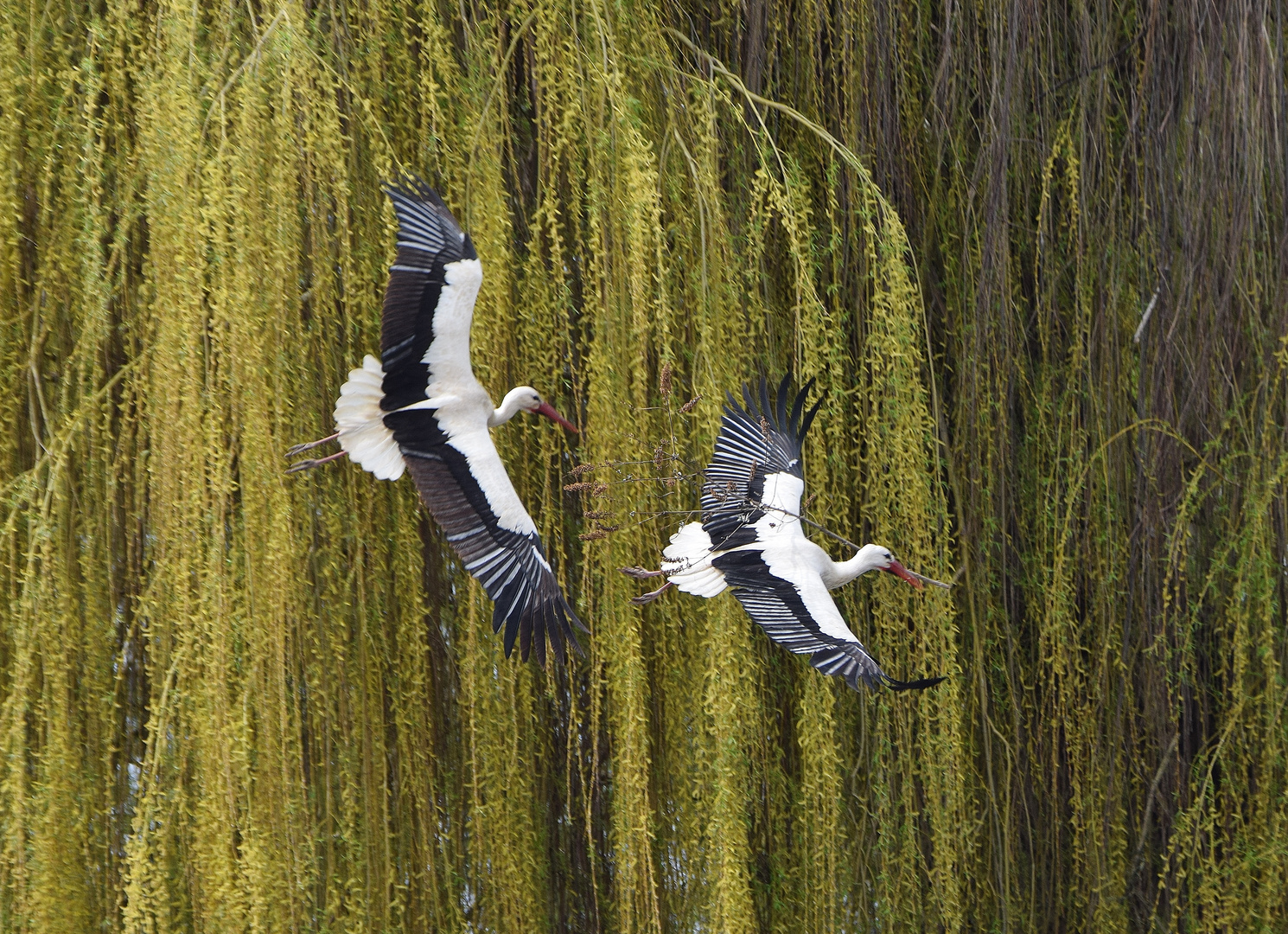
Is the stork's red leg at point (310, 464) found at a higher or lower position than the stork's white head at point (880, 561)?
higher

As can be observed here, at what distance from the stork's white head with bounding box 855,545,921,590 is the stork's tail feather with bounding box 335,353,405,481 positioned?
71cm

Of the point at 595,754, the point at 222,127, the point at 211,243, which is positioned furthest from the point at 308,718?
the point at 222,127

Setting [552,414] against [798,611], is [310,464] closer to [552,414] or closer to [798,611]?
[552,414]

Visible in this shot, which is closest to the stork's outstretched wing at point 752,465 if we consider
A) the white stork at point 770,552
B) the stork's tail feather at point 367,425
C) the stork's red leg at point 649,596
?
the white stork at point 770,552

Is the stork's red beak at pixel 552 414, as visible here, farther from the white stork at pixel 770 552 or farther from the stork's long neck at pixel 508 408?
the white stork at pixel 770 552

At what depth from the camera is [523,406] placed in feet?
6.23

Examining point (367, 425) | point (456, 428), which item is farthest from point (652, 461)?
point (367, 425)

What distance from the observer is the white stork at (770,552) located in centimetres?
183

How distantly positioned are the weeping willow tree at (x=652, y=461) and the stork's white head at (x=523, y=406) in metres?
0.07

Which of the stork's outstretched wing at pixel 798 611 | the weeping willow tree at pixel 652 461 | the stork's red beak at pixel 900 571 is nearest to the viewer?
the stork's outstretched wing at pixel 798 611

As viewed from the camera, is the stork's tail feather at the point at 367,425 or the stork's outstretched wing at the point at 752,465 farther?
the stork's outstretched wing at the point at 752,465

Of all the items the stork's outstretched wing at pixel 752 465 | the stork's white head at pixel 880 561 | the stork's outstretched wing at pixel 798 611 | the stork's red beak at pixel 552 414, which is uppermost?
the stork's red beak at pixel 552 414

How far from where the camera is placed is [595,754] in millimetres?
1969

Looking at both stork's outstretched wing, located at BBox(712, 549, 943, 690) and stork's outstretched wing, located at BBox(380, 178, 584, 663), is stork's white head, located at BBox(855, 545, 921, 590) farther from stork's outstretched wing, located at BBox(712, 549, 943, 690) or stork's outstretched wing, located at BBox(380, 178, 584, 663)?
stork's outstretched wing, located at BBox(380, 178, 584, 663)
